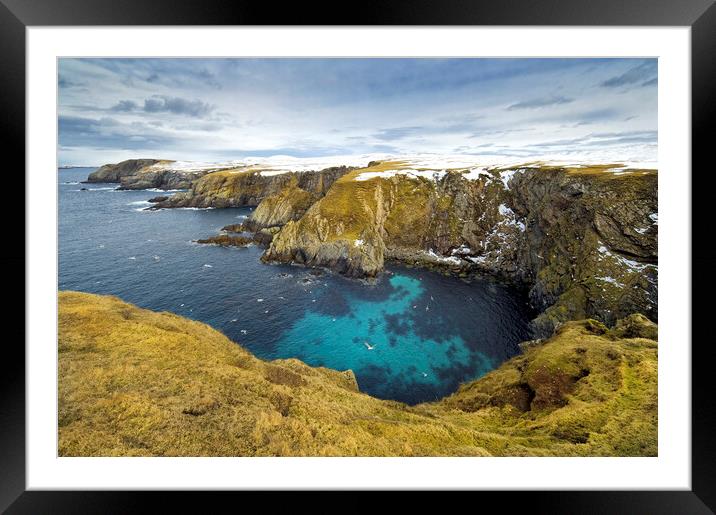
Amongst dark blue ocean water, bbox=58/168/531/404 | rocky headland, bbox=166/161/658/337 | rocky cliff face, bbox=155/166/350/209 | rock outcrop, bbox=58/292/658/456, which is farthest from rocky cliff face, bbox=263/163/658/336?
rock outcrop, bbox=58/292/658/456

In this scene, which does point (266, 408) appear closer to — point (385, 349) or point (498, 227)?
point (385, 349)

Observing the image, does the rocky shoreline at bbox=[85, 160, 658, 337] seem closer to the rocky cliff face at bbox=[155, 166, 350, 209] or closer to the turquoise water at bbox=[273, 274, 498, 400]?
the rocky cliff face at bbox=[155, 166, 350, 209]

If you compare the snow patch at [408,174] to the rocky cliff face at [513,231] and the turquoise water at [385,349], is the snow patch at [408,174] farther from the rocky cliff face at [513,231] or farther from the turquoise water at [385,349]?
the turquoise water at [385,349]

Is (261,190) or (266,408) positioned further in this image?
(261,190)
